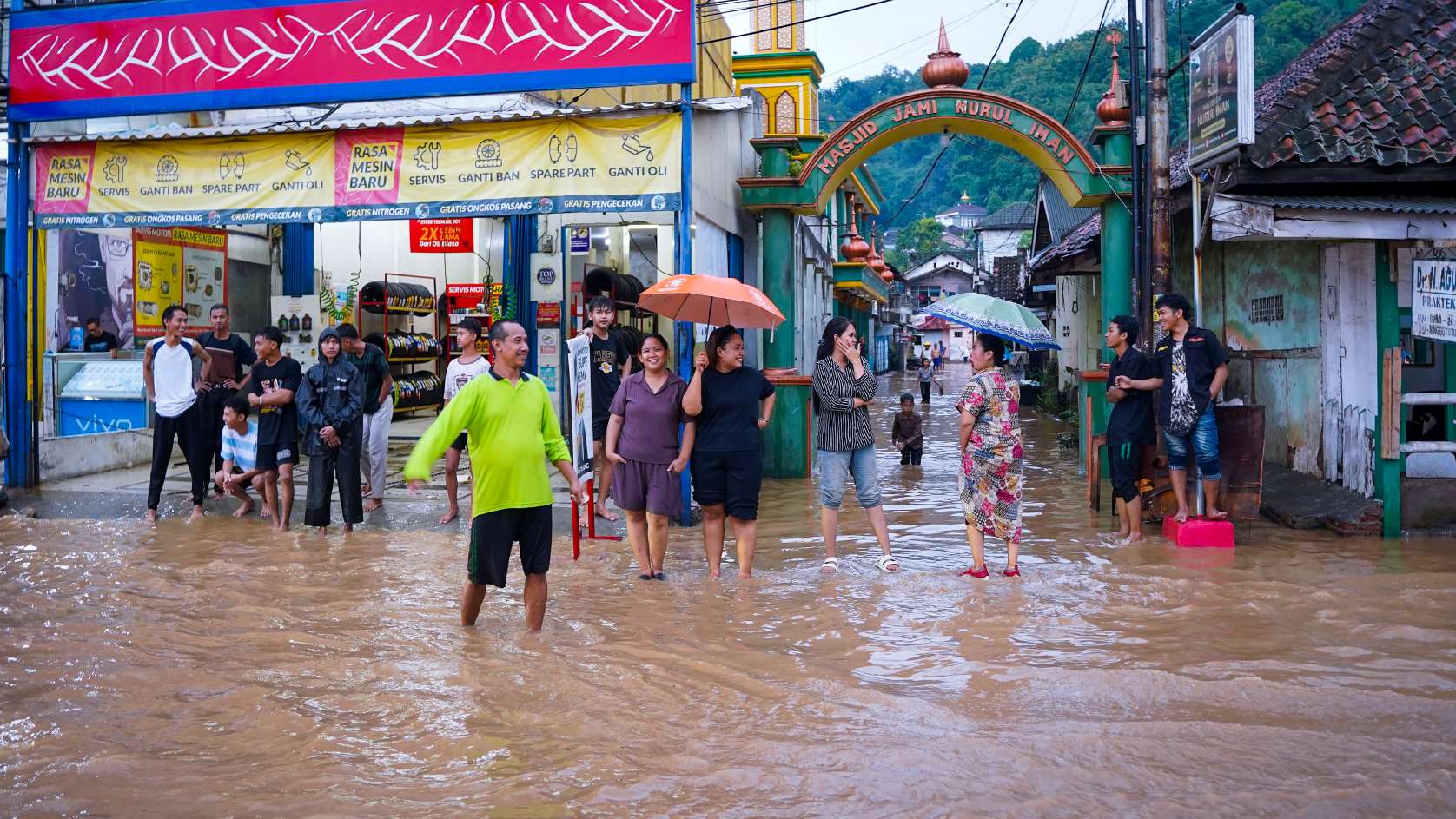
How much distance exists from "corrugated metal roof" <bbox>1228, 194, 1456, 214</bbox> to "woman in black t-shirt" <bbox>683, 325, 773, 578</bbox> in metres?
4.61

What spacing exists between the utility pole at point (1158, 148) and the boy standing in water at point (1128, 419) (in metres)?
0.71

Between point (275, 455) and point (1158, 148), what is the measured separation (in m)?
8.09

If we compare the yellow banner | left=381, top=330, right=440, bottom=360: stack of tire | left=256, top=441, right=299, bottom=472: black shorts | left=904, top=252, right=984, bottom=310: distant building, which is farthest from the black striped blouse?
left=904, top=252, right=984, bottom=310: distant building

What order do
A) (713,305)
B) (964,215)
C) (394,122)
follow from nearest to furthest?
(713,305), (394,122), (964,215)

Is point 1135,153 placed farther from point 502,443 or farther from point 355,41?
point 502,443

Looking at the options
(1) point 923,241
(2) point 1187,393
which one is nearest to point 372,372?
(2) point 1187,393

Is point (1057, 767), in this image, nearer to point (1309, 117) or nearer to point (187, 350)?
point (1309, 117)

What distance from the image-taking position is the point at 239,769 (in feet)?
15.5

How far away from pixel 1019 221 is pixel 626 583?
188ft

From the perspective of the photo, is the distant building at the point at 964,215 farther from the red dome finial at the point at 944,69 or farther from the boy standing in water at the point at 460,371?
the boy standing in water at the point at 460,371

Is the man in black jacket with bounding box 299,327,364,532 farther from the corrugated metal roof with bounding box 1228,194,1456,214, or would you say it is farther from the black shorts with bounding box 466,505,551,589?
the corrugated metal roof with bounding box 1228,194,1456,214

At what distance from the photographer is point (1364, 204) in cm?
947

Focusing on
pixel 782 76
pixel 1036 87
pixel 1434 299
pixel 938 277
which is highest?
pixel 1036 87

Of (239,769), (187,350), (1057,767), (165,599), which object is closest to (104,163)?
(187,350)
